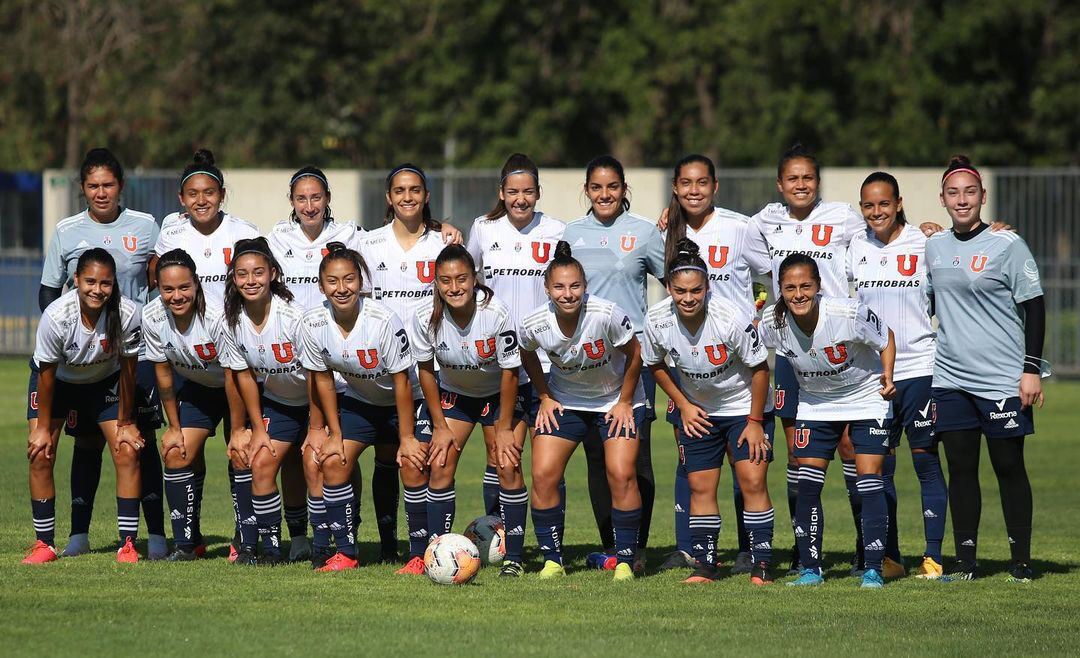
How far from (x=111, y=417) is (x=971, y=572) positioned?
5.16m

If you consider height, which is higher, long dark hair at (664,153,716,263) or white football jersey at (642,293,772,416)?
long dark hair at (664,153,716,263)

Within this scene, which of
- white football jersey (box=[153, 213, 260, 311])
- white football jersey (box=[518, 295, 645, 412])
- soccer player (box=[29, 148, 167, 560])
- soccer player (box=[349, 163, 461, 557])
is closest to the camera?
white football jersey (box=[518, 295, 645, 412])

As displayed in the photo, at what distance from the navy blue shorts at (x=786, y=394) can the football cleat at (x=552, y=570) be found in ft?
5.08

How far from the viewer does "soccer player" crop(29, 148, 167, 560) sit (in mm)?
9148

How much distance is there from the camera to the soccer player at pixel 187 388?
873cm

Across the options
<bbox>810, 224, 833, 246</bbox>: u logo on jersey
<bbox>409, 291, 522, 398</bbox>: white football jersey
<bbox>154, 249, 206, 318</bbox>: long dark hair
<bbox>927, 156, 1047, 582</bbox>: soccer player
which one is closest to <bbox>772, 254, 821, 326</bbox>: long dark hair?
<bbox>810, 224, 833, 246</bbox>: u logo on jersey

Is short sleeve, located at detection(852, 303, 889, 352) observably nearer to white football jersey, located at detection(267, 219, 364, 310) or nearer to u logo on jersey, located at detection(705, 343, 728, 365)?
u logo on jersey, located at detection(705, 343, 728, 365)

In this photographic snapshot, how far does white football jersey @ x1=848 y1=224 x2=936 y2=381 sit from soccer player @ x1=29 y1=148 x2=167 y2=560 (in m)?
4.38

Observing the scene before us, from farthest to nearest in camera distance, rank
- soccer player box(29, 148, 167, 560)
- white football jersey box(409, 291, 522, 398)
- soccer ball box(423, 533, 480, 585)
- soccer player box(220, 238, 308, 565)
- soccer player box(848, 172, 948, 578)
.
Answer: soccer player box(29, 148, 167, 560), soccer player box(220, 238, 308, 565), soccer player box(848, 172, 948, 578), white football jersey box(409, 291, 522, 398), soccer ball box(423, 533, 480, 585)

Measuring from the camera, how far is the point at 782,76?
3059cm

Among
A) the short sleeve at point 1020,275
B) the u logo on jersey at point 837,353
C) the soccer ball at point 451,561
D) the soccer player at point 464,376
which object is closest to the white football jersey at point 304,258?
the soccer player at point 464,376

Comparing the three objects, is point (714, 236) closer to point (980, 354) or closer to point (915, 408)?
point (915, 408)

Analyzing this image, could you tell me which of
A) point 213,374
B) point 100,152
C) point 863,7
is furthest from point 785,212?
point 863,7

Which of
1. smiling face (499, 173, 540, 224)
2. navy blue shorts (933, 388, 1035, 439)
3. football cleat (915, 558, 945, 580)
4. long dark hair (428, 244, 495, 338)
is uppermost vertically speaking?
smiling face (499, 173, 540, 224)
